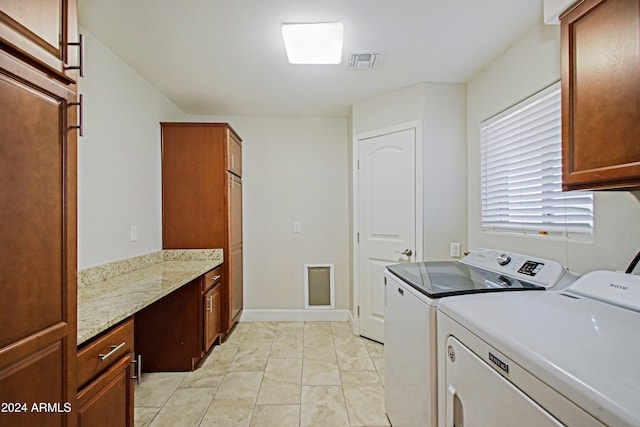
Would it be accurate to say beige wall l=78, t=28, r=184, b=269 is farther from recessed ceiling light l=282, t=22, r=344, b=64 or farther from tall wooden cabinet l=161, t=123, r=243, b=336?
recessed ceiling light l=282, t=22, r=344, b=64

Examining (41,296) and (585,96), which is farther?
(585,96)

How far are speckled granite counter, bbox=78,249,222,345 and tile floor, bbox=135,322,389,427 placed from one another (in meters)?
0.80

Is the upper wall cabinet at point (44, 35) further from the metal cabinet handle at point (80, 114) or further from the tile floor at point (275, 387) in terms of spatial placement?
the tile floor at point (275, 387)

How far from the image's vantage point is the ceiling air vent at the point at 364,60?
2.21m

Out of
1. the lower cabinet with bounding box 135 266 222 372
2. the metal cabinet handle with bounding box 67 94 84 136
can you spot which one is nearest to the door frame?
the lower cabinet with bounding box 135 266 222 372

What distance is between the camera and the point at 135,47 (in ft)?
7.02

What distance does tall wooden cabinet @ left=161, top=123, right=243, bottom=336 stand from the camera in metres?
2.91

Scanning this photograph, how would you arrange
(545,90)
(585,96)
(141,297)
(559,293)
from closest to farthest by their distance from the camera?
(585,96)
(559,293)
(141,297)
(545,90)

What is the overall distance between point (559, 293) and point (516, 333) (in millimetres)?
638

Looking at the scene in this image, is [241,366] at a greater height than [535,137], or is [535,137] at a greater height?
[535,137]

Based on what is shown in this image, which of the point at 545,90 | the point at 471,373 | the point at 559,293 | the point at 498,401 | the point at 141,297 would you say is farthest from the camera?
the point at 545,90

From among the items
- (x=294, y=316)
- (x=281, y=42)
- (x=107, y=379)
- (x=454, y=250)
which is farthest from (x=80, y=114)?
(x=294, y=316)

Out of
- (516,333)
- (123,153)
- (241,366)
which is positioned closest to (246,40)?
(123,153)

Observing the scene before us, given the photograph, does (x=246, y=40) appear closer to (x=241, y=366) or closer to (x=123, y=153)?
(x=123, y=153)
